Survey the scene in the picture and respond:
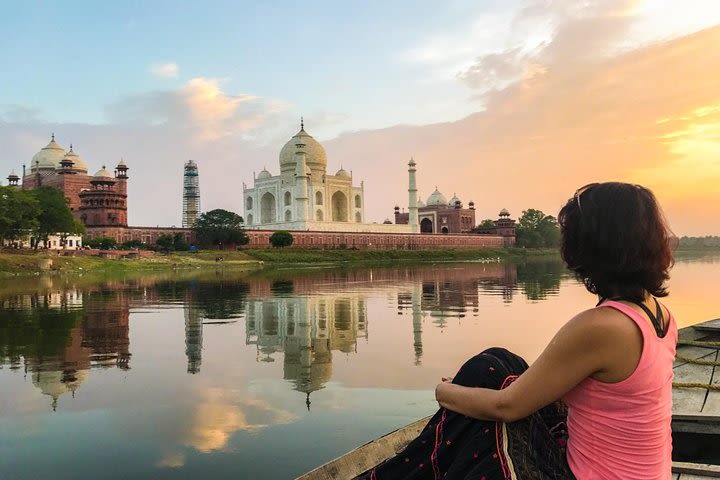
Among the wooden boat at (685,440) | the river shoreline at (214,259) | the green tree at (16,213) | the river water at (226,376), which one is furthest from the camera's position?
the green tree at (16,213)

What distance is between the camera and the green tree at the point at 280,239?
54.8m

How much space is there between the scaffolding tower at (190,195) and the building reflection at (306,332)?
7560cm

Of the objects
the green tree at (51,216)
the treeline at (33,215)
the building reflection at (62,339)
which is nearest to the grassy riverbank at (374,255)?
the green tree at (51,216)

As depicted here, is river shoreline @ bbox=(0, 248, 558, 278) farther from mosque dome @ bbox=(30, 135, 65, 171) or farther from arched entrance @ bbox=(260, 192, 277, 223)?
mosque dome @ bbox=(30, 135, 65, 171)

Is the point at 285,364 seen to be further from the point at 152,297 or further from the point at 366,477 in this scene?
the point at 152,297

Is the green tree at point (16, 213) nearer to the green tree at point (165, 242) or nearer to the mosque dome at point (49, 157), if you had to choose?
the green tree at point (165, 242)

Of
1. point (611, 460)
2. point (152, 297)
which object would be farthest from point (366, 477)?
point (152, 297)

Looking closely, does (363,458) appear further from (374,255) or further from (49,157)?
(49,157)

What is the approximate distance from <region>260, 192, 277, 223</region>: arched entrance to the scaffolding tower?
24097 mm

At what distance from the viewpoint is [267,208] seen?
68.6 m

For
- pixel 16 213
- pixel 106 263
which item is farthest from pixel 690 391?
pixel 16 213

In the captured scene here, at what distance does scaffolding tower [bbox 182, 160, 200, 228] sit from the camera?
88.8 metres

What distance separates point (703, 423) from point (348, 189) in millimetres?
66367

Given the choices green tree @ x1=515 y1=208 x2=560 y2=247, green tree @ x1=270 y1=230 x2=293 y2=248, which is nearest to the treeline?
green tree @ x1=270 y1=230 x2=293 y2=248
